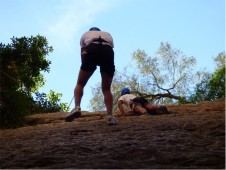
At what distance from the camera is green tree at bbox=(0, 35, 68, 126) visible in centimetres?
909

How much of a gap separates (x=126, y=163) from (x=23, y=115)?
7.31 m

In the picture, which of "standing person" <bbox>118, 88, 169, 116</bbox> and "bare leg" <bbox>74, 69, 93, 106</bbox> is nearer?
"bare leg" <bbox>74, 69, 93, 106</bbox>

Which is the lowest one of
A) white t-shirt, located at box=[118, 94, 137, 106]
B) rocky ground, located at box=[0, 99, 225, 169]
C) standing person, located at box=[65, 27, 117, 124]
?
rocky ground, located at box=[0, 99, 225, 169]

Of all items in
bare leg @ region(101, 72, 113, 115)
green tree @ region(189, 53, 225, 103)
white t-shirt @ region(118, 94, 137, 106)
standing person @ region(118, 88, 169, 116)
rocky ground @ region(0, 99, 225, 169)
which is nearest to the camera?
rocky ground @ region(0, 99, 225, 169)

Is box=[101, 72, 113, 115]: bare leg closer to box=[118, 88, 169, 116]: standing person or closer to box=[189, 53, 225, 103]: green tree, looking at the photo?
box=[118, 88, 169, 116]: standing person

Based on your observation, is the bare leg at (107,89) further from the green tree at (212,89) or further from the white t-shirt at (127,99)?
the green tree at (212,89)

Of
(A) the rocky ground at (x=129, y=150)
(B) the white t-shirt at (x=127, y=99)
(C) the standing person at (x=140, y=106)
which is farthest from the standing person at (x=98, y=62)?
(B) the white t-shirt at (x=127, y=99)

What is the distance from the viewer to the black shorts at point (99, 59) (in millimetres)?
5715

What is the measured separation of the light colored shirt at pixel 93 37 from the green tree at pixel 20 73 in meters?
3.80

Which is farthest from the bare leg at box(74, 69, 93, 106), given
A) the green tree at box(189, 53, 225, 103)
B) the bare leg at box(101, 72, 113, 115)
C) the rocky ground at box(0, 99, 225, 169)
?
the green tree at box(189, 53, 225, 103)

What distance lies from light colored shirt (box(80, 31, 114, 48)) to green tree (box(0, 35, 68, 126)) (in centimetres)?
380

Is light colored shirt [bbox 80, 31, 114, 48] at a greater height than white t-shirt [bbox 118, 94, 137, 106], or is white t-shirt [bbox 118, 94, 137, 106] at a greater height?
light colored shirt [bbox 80, 31, 114, 48]

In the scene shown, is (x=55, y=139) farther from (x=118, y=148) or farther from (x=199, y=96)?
(x=199, y=96)

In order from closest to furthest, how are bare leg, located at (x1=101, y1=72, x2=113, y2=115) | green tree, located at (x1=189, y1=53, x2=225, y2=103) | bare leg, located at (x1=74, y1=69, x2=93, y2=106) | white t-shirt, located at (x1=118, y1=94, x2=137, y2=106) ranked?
bare leg, located at (x1=74, y1=69, x2=93, y2=106) → bare leg, located at (x1=101, y1=72, x2=113, y2=115) → white t-shirt, located at (x1=118, y1=94, x2=137, y2=106) → green tree, located at (x1=189, y1=53, x2=225, y2=103)
